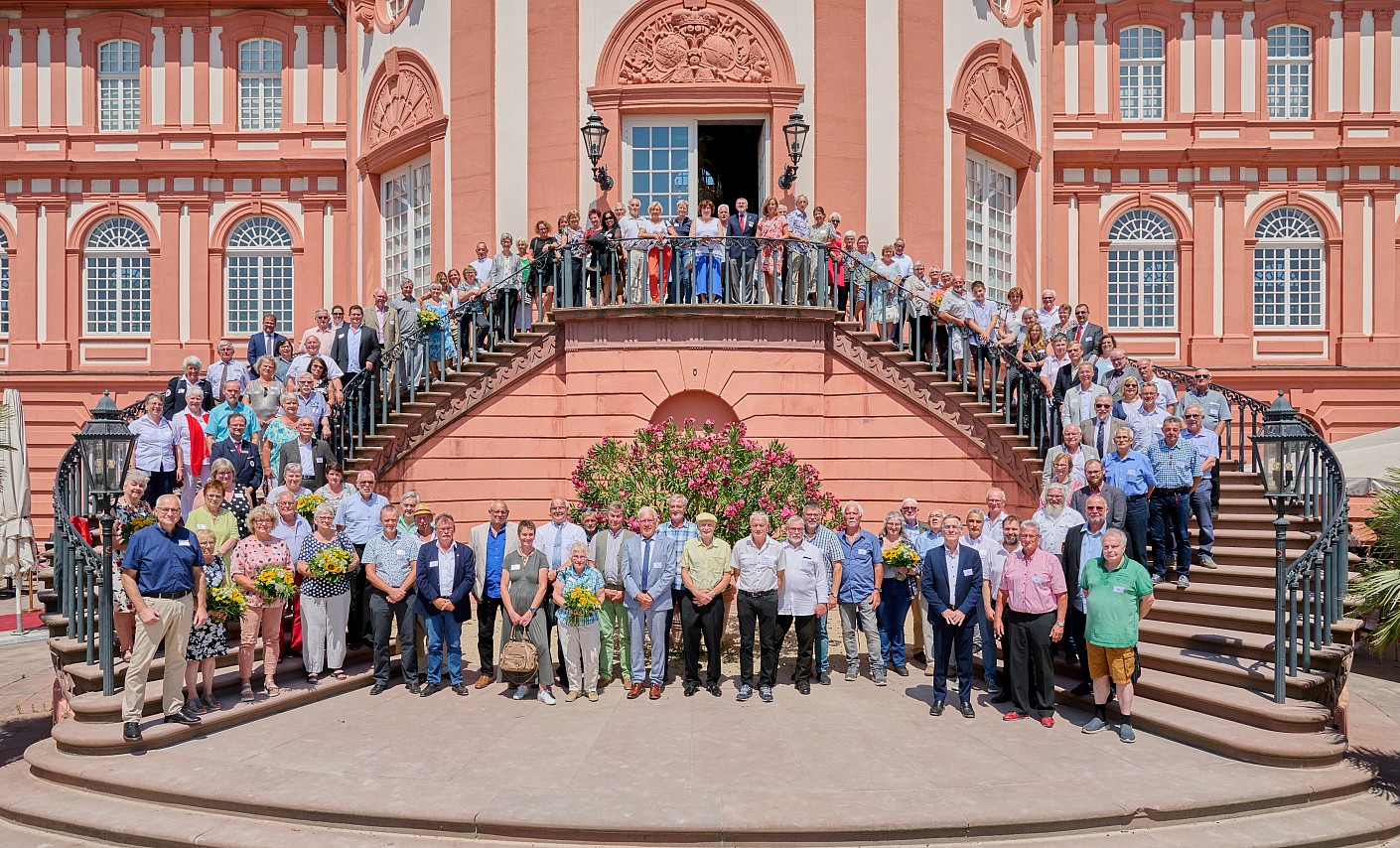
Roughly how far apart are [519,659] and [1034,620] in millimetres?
4409

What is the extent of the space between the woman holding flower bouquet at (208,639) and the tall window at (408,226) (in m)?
10.2

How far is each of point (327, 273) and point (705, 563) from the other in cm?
1752

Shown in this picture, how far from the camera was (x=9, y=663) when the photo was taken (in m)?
13.8

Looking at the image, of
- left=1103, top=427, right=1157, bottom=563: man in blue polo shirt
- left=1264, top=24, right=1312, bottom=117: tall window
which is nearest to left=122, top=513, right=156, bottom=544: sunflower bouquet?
left=1103, top=427, right=1157, bottom=563: man in blue polo shirt

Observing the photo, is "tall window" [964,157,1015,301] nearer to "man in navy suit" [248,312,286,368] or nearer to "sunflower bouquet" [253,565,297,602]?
"man in navy suit" [248,312,286,368]

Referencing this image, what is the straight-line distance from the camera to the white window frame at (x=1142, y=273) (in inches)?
960

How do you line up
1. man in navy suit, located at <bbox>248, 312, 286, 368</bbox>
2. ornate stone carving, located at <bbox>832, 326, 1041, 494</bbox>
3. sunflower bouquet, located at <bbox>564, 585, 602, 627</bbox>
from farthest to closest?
man in navy suit, located at <bbox>248, 312, 286, 368</bbox>, ornate stone carving, located at <bbox>832, 326, 1041, 494</bbox>, sunflower bouquet, located at <bbox>564, 585, 602, 627</bbox>

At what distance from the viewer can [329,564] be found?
9898 millimetres

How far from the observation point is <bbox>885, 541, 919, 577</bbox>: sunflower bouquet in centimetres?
1030

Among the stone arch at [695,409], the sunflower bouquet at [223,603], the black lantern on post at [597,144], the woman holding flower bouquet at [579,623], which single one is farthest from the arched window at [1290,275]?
the sunflower bouquet at [223,603]

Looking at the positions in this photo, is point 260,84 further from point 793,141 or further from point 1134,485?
point 1134,485

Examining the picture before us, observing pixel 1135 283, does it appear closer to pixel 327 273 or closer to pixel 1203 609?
pixel 1203 609

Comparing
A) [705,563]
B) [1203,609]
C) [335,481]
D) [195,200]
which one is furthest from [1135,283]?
[195,200]

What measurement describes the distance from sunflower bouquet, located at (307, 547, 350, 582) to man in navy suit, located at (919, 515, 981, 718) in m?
5.12
